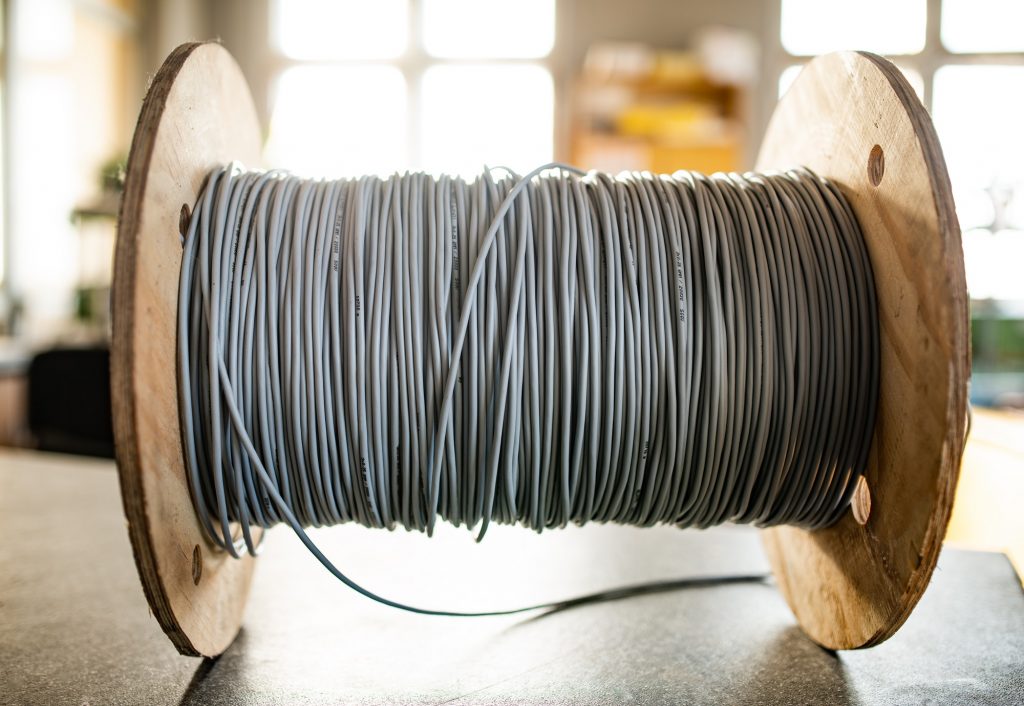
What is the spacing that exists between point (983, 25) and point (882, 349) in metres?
7.09

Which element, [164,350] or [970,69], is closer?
[164,350]

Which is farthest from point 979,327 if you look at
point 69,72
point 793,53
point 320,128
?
point 69,72

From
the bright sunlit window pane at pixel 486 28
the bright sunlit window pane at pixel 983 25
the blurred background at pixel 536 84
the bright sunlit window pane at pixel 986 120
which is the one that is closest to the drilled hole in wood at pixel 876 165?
the blurred background at pixel 536 84

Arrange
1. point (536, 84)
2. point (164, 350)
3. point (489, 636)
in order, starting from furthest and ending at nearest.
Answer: point (536, 84), point (489, 636), point (164, 350)

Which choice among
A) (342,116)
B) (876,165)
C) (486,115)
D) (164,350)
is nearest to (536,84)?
(486,115)

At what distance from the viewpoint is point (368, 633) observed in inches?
33.0

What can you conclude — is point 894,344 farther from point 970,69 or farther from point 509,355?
point 970,69

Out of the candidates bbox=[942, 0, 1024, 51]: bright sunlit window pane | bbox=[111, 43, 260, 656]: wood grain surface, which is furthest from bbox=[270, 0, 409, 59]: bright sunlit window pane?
bbox=[111, 43, 260, 656]: wood grain surface

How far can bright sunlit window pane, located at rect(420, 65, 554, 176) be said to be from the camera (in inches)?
251

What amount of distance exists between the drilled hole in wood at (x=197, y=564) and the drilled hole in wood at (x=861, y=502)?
1.91 ft

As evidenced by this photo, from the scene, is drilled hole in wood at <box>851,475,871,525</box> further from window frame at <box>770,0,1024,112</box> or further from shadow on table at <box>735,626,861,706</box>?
window frame at <box>770,0,1024,112</box>

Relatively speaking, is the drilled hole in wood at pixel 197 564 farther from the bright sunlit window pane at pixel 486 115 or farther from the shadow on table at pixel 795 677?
the bright sunlit window pane at pixel 486 115

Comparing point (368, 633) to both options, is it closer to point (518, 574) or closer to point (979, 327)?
point (518, 574)

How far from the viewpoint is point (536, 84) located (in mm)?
6371
